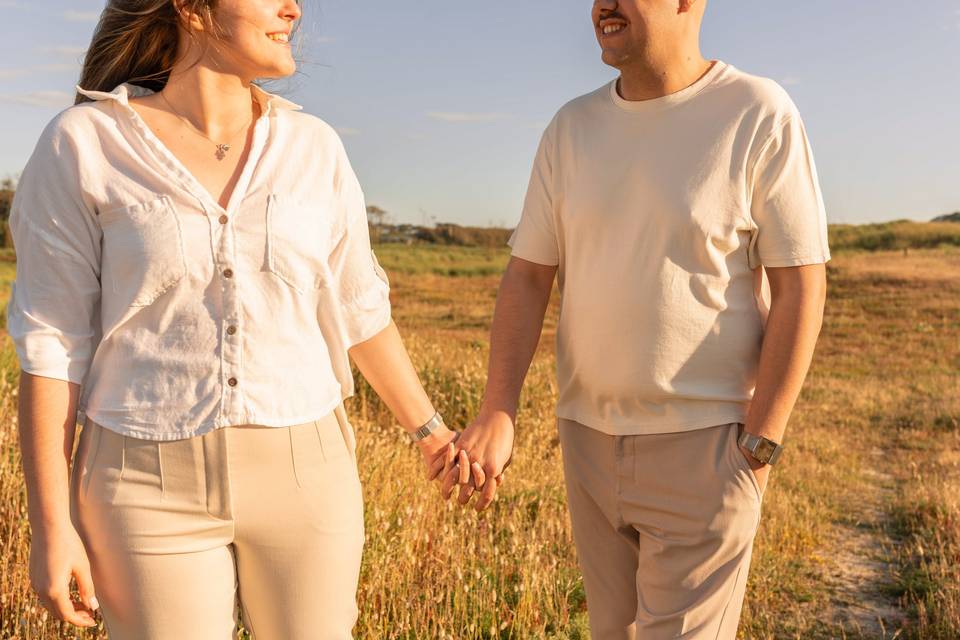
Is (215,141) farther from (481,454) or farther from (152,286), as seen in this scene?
(481,454)

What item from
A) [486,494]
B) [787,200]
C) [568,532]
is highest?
[787,200]

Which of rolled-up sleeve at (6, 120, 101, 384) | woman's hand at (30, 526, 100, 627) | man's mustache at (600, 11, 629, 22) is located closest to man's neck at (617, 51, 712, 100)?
Answer: man's mustache at (600, 11, 629, 22)

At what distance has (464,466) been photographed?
9.09 ft

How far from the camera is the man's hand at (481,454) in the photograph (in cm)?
277

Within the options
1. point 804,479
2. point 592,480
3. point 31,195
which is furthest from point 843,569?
point 31,195

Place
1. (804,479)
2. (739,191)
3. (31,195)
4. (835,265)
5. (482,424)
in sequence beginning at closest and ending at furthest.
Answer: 1. (31,195)
2. (739,191)
3. (482,424)
4. (804,479)
5. (835,265)

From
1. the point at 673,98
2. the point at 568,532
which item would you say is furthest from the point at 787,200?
the point at 568,532

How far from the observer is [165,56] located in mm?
2205

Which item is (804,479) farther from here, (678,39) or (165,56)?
(165,56)

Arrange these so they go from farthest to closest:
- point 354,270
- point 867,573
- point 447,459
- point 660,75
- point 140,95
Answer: point 867,573 < point 447,459 < point 660,75 < point 354,270 < point 140,95

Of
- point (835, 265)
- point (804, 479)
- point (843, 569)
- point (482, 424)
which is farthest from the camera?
point (835, 265)

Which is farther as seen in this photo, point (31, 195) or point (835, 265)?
point (835, 265)

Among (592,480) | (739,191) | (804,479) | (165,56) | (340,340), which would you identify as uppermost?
(165,56)

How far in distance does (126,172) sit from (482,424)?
129 centimetres
